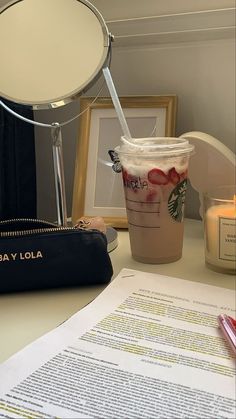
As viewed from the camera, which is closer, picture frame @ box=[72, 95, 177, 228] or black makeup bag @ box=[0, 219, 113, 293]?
black makeup bag @ box=[0, 219, 113, 293]

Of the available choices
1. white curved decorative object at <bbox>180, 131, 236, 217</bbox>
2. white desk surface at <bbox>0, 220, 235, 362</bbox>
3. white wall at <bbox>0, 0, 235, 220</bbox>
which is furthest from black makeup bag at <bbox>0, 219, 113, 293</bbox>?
white wall at <bbox>0, 0, 235, 220</bbox>

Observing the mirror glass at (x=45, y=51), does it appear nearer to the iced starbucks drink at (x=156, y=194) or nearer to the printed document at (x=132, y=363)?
the iced starbucks drink at (x=156, y=194)

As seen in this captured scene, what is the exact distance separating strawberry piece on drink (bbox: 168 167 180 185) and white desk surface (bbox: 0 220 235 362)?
11 cm

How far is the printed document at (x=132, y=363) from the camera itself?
438 millimetres

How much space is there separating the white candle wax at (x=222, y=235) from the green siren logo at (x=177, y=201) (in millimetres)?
42

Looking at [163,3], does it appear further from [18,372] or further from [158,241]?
[18,372]

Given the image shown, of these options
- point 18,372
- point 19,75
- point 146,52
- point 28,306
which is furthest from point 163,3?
point 18,372

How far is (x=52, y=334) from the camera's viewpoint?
556 mm

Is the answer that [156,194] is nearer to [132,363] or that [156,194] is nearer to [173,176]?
[173,176]

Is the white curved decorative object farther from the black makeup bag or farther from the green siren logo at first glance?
the black makeup bag

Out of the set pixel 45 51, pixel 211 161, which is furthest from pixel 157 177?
pixel 45 51

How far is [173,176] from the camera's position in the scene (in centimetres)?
75

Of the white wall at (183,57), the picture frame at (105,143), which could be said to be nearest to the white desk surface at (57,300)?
the picture frame at (105,143)

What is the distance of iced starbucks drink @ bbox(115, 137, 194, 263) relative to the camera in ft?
2.44
